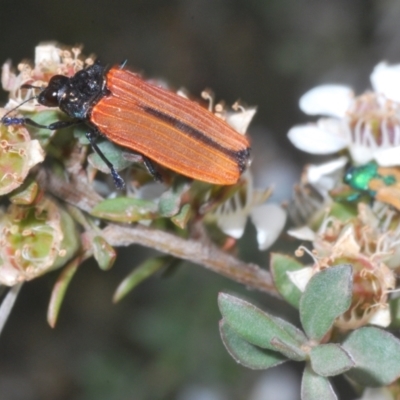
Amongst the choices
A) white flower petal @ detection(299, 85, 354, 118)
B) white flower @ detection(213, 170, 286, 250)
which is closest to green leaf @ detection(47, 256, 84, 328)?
white flower @ detection(213, 170, 286, 250)

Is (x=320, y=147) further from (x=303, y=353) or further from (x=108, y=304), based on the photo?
(x=108, y=304)

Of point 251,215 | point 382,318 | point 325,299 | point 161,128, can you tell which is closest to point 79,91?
point 161,128

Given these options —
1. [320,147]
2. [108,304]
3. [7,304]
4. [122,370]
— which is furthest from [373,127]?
[108,304]

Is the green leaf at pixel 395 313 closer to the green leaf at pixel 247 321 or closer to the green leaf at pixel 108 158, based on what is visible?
the green leaf at pixel 247 321

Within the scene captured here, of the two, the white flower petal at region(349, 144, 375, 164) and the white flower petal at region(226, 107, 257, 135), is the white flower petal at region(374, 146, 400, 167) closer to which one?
the white flower petal at region(349, 144, 375, 164)

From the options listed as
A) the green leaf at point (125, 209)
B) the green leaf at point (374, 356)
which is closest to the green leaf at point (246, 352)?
the green leaf at point (374, 356)

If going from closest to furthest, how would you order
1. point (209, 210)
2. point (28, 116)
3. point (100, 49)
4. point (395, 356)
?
1. point (395, 356)
2. point (28, 116)
3. point (209, 210)
4. point (100, 49)

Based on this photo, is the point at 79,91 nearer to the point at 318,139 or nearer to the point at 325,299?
the point at 318,139
